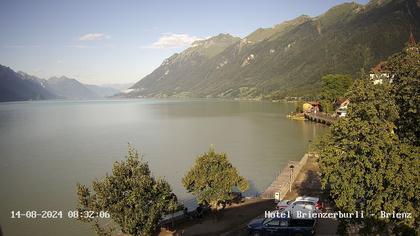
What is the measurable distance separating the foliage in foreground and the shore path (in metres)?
5.11

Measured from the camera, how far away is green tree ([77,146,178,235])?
18.5m

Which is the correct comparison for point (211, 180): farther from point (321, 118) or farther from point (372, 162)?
point (321, 118)

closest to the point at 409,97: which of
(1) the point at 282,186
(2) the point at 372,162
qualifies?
(2) the point at 372,162

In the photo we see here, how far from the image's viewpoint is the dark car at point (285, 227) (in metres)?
20.7

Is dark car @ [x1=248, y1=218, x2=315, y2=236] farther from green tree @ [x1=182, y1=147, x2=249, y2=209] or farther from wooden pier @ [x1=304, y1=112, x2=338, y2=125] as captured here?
wooden pier @ [x1=304, y1=112, x2=338, y2=125]

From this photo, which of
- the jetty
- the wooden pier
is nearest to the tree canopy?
the wooden pier

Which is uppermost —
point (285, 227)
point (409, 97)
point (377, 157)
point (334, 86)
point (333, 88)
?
point (334, 86)

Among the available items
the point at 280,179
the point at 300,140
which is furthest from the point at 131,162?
the point at 300,140

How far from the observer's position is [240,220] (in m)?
26.1

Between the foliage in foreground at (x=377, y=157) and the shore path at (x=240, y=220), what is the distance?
5113 mm

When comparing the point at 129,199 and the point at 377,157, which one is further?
the point at 129,199

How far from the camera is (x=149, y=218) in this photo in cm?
1891

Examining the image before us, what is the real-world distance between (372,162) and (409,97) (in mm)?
4932

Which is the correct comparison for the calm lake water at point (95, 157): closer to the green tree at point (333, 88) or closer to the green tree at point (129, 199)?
the green tree at point (129, 199)
